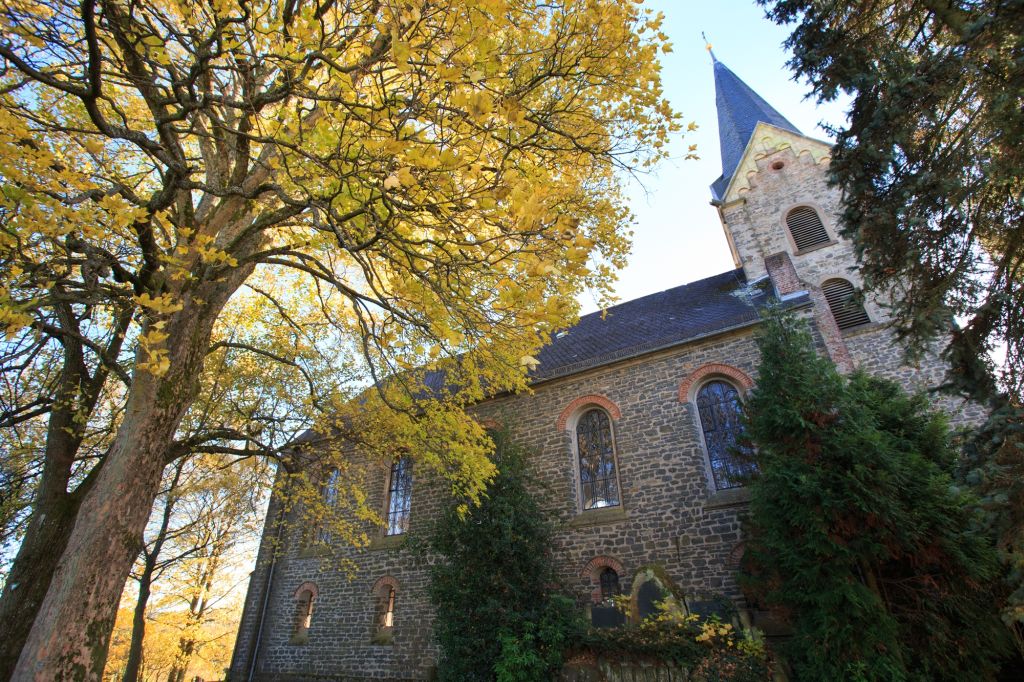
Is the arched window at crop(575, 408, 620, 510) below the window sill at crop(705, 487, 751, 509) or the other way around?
the other way around

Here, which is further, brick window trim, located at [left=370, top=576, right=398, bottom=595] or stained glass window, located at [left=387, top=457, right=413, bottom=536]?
stained glass window, located at [left=387, top=457, right=413, bottom=536]

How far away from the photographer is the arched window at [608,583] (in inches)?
378

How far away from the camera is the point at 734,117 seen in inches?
689

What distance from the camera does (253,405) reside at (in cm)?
1053

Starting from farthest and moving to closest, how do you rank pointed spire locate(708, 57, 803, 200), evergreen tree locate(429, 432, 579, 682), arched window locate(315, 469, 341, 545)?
pointed spire locate(708, 57, 803, 200) < arched window locate(315, 469, 341, 545) < evergreen tree locate(429, 432, 579, 682)

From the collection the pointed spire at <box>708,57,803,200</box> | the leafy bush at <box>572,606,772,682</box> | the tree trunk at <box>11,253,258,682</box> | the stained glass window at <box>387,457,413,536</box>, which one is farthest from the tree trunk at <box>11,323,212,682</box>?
the pointed spire at <box>708,57,803,200</box>

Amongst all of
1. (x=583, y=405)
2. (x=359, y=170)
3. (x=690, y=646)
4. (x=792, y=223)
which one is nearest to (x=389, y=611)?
(x=583, y=405)

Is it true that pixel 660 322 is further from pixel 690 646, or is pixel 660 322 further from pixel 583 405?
pixel 690 646

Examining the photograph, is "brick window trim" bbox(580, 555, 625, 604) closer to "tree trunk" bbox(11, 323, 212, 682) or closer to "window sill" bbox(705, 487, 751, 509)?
"window sill" bbox(705, 487, 751, 509)

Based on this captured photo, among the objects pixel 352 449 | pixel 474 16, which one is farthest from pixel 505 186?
pixel 352 449

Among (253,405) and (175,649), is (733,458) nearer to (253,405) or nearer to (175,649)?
(253,405)

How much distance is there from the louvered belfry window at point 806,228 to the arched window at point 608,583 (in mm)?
9014

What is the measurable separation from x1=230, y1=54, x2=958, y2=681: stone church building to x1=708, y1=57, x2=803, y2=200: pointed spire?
0.30 meters

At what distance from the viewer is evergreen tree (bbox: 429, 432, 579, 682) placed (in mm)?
7812
